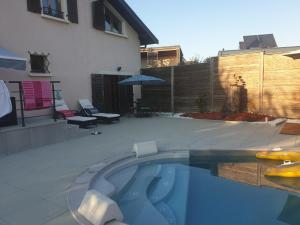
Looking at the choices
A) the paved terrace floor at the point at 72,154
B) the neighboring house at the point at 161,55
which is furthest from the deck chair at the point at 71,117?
the neighboring house at the point at 161,55

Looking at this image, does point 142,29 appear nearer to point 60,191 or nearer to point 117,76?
point 117,76

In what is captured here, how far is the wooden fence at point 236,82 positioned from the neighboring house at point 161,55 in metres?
12.1

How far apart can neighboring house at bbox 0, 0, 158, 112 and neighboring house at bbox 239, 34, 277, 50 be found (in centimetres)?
2278

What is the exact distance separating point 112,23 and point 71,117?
6861mm

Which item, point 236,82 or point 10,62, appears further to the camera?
point 236,82

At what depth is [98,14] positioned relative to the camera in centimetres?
1405

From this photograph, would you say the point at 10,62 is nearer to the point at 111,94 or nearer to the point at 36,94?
the point at 36,94

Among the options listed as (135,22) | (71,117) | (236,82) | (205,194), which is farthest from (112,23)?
(205,194)

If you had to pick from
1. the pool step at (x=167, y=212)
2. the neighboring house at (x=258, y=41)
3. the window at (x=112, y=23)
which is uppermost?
the neighboring house at (x=258, y=41)

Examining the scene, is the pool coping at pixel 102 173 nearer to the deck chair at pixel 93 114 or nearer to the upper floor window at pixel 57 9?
the deck chair at pixel 93 114

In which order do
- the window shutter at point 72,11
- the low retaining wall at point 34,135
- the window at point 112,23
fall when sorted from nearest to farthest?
the low retaining wall at point 34,135
the window shutter at point 72,11
the window at point 112,23

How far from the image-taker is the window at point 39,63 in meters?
11.2

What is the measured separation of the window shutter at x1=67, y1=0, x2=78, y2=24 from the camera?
12516 mm

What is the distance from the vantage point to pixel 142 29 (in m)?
16.5
